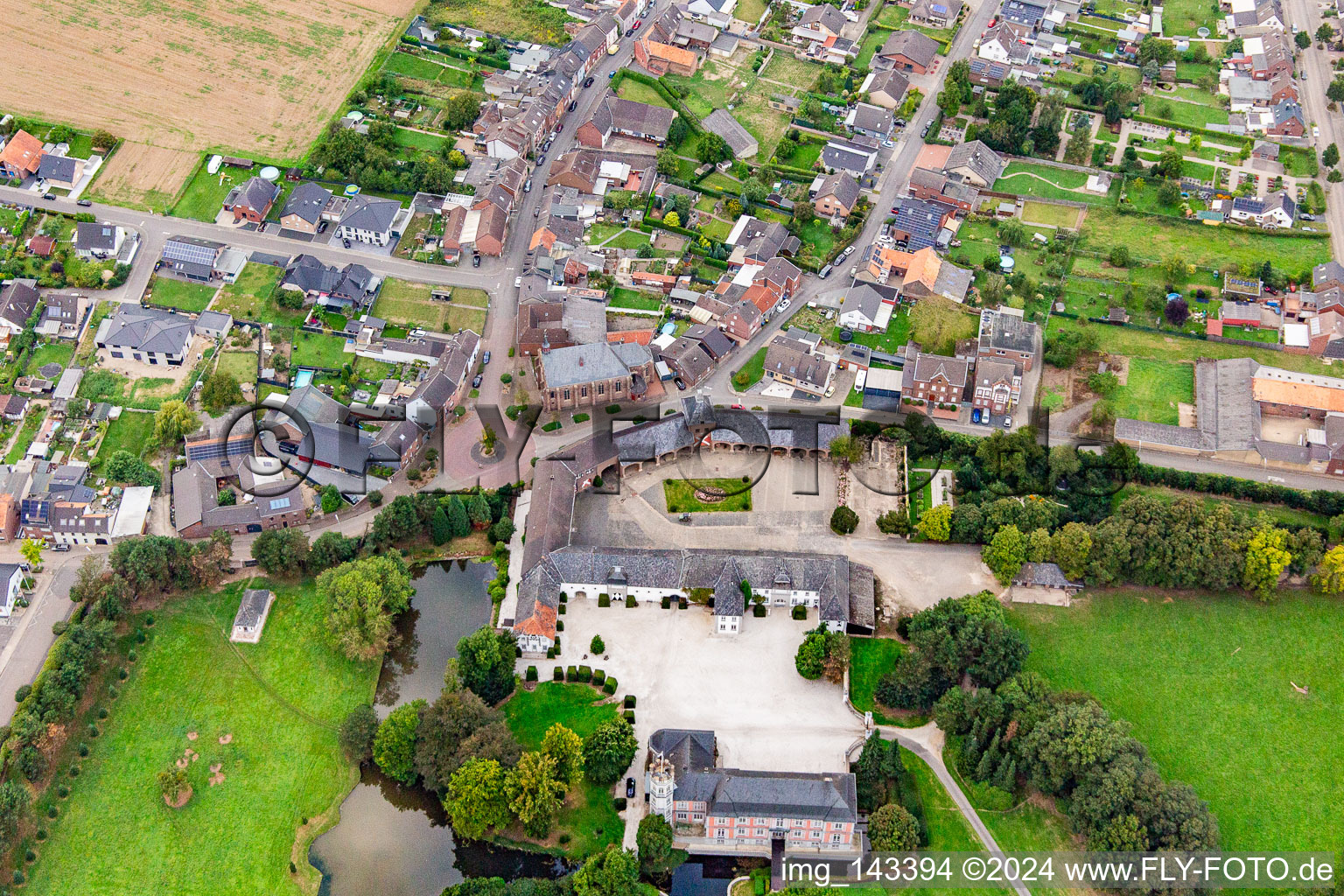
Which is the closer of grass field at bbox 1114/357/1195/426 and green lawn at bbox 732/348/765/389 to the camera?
grass field at bbox 1114/357/1195/426

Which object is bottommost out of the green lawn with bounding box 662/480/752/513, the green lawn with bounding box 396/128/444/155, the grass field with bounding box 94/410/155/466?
the grass field with bounding box 94/410/155/466

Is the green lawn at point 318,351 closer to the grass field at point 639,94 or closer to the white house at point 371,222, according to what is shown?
the white house at point 371,222

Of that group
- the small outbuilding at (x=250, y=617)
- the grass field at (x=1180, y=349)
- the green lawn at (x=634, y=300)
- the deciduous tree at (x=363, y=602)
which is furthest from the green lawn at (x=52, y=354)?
the grass field at (x=1180, y=349)

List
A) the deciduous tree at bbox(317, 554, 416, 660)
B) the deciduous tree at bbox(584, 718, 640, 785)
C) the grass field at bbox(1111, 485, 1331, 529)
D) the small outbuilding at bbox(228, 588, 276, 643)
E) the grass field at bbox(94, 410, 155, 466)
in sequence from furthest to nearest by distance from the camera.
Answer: the grass field at bbox(94, 410, 155, 466) → the grass field at bbox(1111, 485, 1331, 529) → the small outbuilding at bbox(228, 588, 276, 643) → the deciduous tree at bbox(317, 554, 416, 660) → the deciduous tree at bbox(584, 718, 640, 785)

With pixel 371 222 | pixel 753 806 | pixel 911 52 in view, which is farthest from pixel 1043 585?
pixel 911 52

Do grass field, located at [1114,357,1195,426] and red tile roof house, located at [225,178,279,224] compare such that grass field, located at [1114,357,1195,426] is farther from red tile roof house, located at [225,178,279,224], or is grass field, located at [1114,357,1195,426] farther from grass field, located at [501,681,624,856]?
red tile roof house, located at [225,178,279,224]

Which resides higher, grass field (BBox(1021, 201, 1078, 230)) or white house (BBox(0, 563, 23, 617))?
grass field (BBox(1021, 201, 1078, 230))

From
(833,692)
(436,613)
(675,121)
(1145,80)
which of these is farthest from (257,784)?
(1145,80)

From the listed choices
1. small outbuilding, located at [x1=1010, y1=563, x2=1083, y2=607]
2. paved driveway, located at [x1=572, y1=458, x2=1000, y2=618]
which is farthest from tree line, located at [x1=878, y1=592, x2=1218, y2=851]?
small outbuilding, located at [x1=1010, y1=563, x2=1083, y2=607]

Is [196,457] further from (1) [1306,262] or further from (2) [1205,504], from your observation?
(1) [1306,262]
